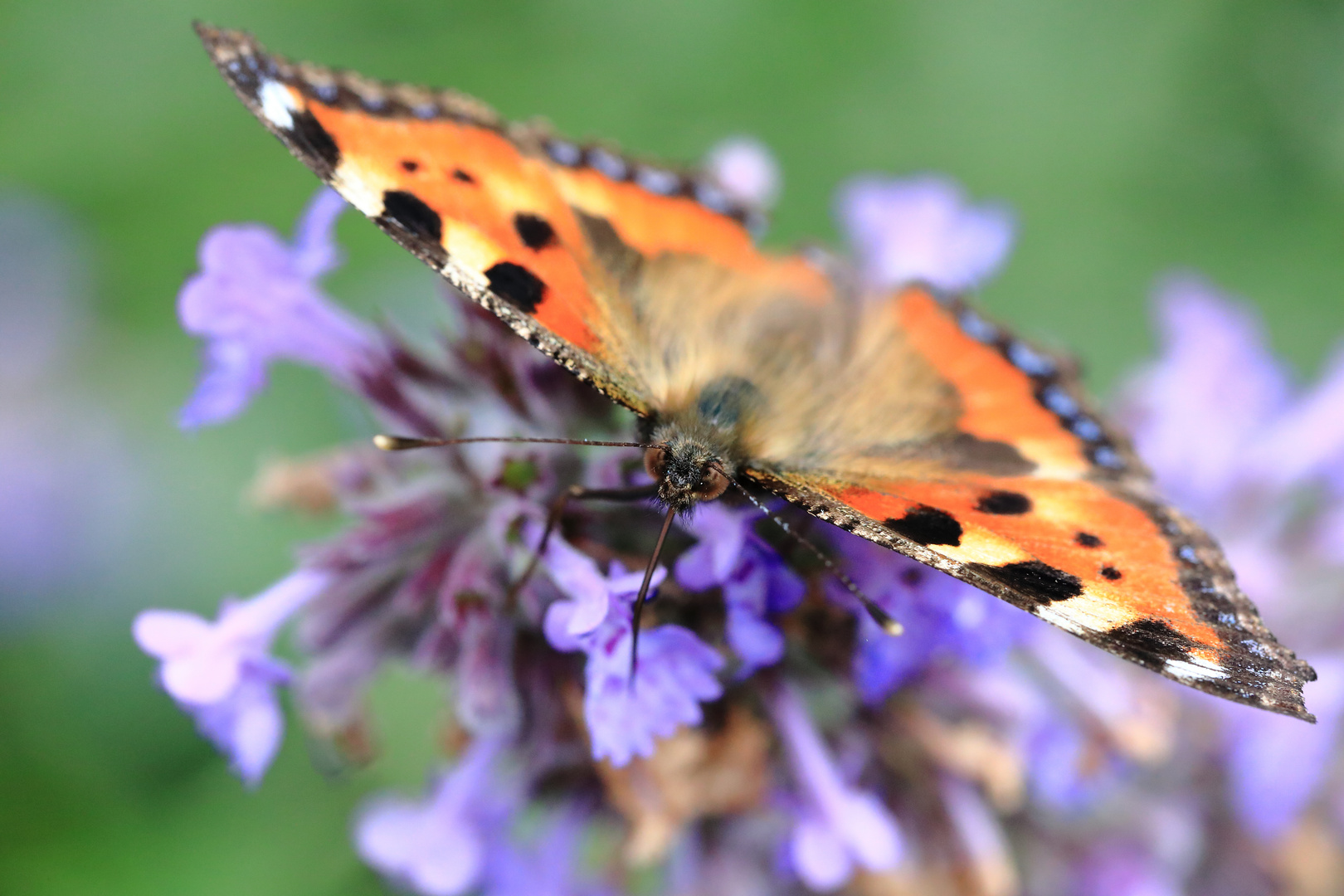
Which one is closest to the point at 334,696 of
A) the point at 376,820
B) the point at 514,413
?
the point at 376,820

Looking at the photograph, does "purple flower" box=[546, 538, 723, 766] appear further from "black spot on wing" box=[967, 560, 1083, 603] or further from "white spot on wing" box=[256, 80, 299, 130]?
"white spot on wing" box=[256, 80, 299, 130]

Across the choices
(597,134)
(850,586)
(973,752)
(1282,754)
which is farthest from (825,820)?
(597,134)

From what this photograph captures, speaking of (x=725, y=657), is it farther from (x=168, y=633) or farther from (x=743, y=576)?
(x=168, y=633)

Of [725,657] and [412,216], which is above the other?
[412,216]

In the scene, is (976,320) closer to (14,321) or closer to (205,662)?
(205,662)

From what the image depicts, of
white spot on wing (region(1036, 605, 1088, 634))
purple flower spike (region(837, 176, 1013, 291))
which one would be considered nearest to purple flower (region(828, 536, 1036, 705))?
white spot on wing (region(1036, 605, 1088, 634))

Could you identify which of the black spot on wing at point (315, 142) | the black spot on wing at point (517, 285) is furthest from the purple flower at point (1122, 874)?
the black spot on wing at point (315, 142)

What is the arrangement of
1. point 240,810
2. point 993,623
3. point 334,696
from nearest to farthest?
point 993,623 → point 334,696 → point 240,810
